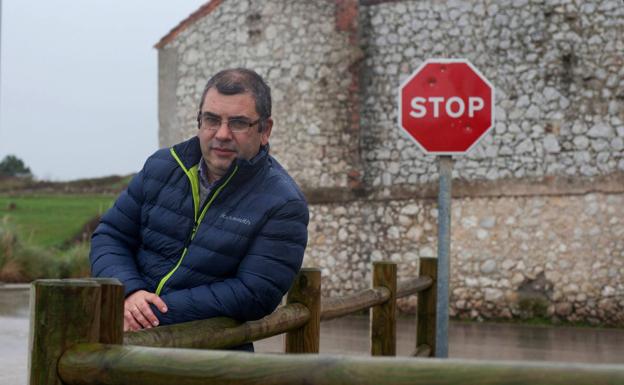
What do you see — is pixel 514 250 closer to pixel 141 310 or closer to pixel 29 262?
pixel 29 262

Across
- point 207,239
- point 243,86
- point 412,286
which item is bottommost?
point 412,286

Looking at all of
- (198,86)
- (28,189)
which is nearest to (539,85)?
(198,86)

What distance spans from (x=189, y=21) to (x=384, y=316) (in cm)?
856

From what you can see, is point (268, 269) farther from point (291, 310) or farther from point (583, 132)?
point (583, 132)

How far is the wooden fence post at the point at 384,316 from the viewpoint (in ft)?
19.4

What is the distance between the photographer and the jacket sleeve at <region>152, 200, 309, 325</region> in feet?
9.93

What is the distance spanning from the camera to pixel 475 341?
32.8 feet

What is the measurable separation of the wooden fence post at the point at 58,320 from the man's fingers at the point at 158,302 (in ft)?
2.82

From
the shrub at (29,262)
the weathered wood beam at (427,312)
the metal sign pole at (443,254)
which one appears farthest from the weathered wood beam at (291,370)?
the shrub at (29,262)

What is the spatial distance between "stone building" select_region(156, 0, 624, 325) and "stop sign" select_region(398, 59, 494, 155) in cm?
514

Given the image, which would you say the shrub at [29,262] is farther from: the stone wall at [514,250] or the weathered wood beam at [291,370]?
the weathered wood beam at [291,370]

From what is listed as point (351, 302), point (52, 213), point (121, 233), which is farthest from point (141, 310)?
point (52, 213)

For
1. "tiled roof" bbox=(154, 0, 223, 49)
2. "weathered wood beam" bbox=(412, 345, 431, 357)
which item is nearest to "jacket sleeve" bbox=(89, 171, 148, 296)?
"weathered wood beam" bbox=(412, 345, 431, 357)

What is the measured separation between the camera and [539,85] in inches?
462
